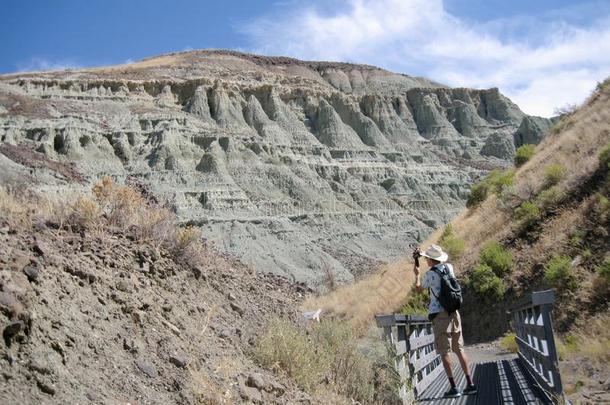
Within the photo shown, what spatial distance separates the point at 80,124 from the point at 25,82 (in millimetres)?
18707

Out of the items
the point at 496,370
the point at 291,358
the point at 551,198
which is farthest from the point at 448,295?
the point at 551,198

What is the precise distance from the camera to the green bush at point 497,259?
14.7 m

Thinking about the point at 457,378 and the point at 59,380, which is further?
the point at 457,378

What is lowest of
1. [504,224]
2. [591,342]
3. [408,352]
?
[591,342]

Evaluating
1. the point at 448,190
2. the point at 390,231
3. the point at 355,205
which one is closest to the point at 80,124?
the point at 355,205

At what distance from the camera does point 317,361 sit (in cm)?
663

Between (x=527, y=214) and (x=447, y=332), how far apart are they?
31.8 ft

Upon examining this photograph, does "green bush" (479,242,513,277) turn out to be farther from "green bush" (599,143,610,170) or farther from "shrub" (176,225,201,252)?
"shrub" (176,225,201,252)

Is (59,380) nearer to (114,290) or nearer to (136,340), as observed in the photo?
(136,340)

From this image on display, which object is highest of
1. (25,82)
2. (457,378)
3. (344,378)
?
(25,82)

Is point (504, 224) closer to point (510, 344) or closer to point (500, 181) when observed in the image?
point (510, 344)

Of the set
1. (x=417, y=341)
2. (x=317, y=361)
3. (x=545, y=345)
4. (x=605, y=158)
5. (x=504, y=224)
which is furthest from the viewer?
(x=504, y=224)

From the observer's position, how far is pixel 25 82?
236 feet

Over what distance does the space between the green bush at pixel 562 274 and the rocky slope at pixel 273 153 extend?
1190 inches
